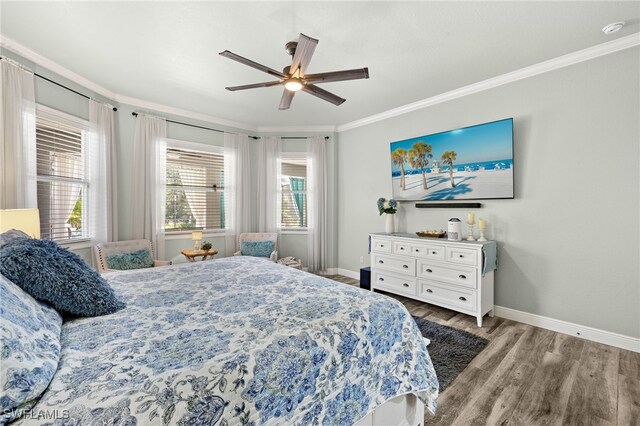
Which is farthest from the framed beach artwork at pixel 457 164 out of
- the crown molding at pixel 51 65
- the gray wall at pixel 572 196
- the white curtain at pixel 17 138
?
the white curtain at pixel 17 138

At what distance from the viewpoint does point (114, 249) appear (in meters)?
3.43

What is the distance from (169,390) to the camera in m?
0.84

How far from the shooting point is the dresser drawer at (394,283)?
140 inches

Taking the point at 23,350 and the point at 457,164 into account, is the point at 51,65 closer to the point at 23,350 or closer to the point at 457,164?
the point at 23,350

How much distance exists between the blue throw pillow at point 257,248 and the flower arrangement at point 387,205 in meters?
1.89

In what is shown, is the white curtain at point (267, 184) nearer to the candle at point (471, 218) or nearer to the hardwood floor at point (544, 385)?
the candle at point (471, 218)

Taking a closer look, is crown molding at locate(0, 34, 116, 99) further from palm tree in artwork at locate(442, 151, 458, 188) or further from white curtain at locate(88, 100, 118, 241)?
palm tree in artwork at locate(442, 151, 458, 188)

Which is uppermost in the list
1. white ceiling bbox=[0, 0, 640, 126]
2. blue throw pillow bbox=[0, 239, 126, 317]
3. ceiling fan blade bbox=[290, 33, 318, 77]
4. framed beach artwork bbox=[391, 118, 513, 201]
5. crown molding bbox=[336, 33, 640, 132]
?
white ceiling bbox=[0, 0, 640, 126]

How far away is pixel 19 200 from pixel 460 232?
463cm

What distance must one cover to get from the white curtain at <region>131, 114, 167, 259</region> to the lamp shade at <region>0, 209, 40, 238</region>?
1.57 metres

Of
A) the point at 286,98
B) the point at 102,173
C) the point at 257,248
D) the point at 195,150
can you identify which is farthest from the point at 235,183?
the point at 286,98

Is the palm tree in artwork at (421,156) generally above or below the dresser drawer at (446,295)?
above

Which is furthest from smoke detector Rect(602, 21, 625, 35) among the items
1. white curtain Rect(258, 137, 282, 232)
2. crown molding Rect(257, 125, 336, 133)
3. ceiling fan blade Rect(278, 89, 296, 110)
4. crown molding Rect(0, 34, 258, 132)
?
crown molding Rect(0, 34, 258, 132)

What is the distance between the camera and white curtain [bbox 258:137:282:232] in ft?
16.4
